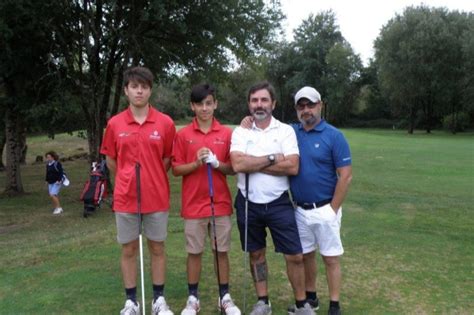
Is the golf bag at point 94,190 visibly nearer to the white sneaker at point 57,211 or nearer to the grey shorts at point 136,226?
the white sneaker at point 57,211

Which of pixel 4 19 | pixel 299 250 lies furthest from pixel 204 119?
pixel 4 19

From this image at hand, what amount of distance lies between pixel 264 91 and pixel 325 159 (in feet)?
2.76

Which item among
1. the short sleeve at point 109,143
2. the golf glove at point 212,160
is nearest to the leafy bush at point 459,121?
the golf glove at point 212,160

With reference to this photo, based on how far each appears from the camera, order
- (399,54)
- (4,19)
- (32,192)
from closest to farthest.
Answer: (4,19), (32,192), (399,54)

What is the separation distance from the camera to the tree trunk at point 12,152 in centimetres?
1661

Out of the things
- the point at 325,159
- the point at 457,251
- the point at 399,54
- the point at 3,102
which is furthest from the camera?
the point at 399,54

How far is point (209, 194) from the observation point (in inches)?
187

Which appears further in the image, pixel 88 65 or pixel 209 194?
pixel 88 65

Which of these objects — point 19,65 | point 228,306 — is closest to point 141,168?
point 228,306

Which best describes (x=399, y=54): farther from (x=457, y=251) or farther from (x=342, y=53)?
(x=457, y=251)

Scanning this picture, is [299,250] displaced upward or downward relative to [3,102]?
downward

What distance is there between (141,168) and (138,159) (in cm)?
9

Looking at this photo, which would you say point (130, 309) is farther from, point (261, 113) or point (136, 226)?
point (261, 113)

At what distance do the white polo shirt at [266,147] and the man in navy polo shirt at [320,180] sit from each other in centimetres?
15
